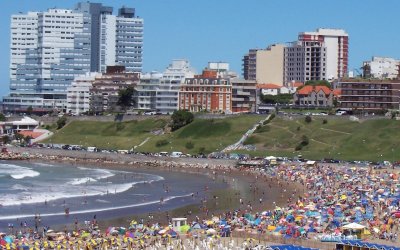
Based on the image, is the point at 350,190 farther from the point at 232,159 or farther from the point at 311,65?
the point at 311,65

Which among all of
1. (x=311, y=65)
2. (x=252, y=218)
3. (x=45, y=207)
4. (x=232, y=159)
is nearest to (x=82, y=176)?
(x=232, y=159)

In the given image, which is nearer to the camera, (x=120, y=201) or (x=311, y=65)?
(x=120, y=201)

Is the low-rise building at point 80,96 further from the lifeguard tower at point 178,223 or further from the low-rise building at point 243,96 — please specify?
the lifeguard tower at point 178,223

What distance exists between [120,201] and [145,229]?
1735 cm

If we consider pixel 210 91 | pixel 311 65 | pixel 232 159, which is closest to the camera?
pixel 232 159

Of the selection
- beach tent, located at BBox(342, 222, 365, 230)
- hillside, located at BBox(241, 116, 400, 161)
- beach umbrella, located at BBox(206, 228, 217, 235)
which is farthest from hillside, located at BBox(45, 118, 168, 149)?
beach tent, located at BBox(342, 222, 365, 230)

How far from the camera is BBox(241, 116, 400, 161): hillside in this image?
100 metres

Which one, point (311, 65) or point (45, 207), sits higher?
point (311, 65)

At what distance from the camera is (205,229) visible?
53500 millimetres

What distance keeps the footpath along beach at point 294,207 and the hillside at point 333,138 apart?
7258mm

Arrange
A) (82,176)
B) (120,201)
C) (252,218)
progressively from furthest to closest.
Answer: (82,176)
(120,201)
(252,218)

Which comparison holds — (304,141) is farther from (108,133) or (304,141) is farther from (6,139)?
(6,139)

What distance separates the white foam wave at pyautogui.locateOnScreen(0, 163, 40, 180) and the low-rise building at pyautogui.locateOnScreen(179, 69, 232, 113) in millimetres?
45647

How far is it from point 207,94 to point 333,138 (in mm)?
42160
